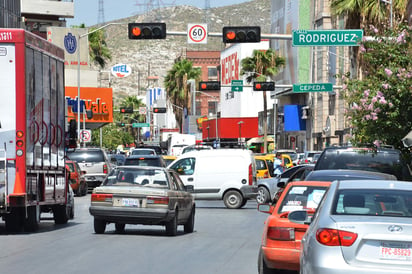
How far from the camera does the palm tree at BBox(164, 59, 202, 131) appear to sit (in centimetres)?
10994

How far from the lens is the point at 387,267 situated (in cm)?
856

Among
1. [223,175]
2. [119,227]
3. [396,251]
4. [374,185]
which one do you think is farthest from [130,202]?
[223,175]

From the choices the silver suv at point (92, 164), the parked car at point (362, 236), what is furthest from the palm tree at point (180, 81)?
the parked car at point (362, 236)

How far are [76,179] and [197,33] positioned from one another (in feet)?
32.5

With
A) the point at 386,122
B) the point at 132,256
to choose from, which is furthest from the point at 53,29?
the point at 132,256

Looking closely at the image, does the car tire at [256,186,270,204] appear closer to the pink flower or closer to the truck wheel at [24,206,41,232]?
the pink flower

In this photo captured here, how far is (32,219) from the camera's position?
2144 centimetres

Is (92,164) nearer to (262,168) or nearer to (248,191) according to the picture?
(262,168)

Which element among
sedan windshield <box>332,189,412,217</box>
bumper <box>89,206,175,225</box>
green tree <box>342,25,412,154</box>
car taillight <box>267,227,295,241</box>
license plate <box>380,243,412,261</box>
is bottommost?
bumper <box>89,206,175,225</box>

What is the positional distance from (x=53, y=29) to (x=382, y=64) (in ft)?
191

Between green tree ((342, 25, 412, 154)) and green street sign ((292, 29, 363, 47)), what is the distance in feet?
16.6

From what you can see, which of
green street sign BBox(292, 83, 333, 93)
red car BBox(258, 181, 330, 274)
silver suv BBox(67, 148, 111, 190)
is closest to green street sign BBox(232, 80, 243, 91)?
green street sign BBox(292, 83, 333, 93)

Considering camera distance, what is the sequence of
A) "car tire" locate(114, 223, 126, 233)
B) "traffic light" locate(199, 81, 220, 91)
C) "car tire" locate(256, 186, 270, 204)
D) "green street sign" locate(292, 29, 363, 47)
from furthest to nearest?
"traffic light" locate(199, 81, 220, 91) < "car tire" locate(256, 186, 270, 204) < "green street sign" locate(292, 29, 363, 47) < "car tire" locate(114, 223, 126, 233)

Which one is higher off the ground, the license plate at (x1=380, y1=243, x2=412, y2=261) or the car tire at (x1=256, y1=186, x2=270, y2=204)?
the license plate at (x1=380, y1=243, x2=412, y2=261)
